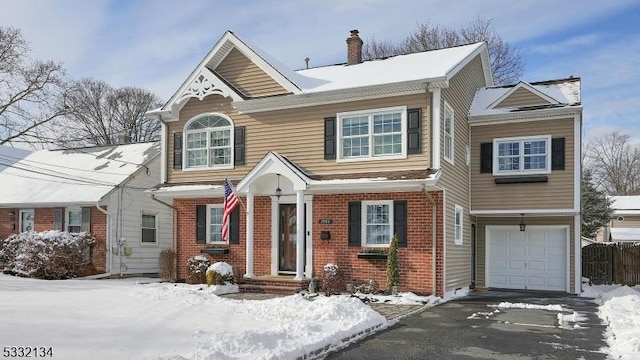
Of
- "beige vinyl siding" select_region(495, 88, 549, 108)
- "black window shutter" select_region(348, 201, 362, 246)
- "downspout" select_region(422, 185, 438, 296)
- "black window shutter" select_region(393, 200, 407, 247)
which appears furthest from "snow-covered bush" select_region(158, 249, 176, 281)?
"beige vinyl siding" select_region(495, 88, 549, 108)

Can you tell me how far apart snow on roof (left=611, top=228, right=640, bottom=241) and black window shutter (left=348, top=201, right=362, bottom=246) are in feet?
106

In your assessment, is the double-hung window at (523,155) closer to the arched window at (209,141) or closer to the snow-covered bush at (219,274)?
the arched window at (209,141)

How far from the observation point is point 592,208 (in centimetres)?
2777

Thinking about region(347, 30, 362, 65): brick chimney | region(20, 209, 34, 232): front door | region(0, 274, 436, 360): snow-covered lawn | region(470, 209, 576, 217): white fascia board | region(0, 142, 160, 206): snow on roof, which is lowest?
region(0, 274, 436, 360): snow-covered lawn

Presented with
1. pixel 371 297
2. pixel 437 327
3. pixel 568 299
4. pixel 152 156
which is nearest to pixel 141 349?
pixel 437 327

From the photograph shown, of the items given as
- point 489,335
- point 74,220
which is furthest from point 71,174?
point 489,335

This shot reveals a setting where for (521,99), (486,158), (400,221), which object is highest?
(521,99)

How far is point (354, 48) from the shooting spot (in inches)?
749

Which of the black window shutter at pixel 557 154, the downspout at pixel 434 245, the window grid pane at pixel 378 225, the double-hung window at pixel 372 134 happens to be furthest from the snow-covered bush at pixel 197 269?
the black window shutter at pixel 557 154

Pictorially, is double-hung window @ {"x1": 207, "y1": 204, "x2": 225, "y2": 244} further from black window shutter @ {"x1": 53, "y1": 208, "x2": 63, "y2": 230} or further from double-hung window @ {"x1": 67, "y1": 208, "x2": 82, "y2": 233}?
black window shutter @ {"x1": 53, "y1": 208, "x2": 63, "y2": 230}

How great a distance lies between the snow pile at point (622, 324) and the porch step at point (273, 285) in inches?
289

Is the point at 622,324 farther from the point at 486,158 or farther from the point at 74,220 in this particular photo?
the point at 74,220

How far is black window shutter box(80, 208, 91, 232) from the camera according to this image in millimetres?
20422

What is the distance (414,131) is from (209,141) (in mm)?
6768
